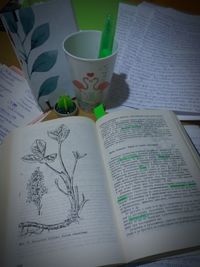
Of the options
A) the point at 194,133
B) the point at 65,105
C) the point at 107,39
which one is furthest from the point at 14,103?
the point at 194,133

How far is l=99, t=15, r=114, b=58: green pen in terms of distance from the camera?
0.49m

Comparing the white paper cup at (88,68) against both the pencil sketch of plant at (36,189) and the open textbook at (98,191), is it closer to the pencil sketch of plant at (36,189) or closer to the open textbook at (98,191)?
the open textbook at (98,191)

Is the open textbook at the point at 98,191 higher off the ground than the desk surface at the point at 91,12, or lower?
lower

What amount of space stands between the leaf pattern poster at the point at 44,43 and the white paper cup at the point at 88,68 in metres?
0.03

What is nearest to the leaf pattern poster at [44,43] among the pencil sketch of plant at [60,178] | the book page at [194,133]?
the pencil sketch of plant at [60,178]

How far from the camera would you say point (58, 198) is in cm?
41

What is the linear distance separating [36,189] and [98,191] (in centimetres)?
9

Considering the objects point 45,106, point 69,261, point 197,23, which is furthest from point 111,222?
point 197,23

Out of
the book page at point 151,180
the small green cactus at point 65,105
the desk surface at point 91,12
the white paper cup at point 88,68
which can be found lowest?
the book page at point 151,180

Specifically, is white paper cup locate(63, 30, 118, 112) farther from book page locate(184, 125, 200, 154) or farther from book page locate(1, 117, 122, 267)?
book page locate(184, 125, 200, 154)

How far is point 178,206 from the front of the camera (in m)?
0.40

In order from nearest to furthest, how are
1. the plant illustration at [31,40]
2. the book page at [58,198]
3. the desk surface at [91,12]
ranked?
the book page at [58,198], the plant illustration at [31,40], the desk surface at [91,12]

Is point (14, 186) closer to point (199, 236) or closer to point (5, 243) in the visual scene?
point (5, 243)

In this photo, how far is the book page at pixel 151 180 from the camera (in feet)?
1.24
